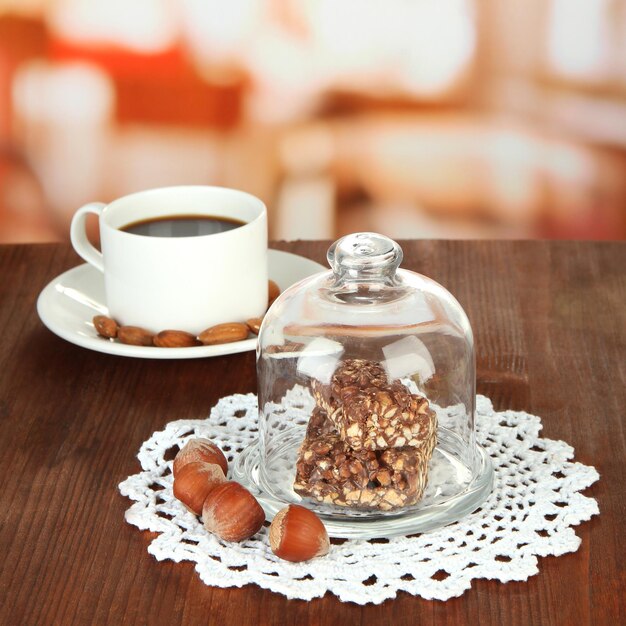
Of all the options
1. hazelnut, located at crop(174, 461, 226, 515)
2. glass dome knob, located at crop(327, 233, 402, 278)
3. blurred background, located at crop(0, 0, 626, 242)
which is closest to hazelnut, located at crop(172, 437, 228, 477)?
hazelnut, located at crop(174, 461, 226, 515)

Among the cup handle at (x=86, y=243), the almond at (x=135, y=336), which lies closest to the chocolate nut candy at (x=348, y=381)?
the almond at (x=135, y=336)

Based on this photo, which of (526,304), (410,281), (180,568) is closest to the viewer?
(180,568)

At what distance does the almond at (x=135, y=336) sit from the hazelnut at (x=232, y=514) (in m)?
0.27

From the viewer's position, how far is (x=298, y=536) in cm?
55

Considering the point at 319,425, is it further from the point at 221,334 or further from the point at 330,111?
the point at 330,111

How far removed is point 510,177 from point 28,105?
949 millimetres

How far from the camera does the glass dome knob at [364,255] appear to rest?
62 cm

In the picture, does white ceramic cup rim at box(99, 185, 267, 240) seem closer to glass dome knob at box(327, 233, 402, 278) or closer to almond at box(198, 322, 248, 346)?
almond at box(198, 322, 248, 346)

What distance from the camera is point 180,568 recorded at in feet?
1.84

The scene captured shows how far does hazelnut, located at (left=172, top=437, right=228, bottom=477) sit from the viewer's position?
63cm

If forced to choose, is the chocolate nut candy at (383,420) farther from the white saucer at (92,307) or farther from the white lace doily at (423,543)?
the white saucer at (92,307)

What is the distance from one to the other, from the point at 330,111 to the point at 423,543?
5.01 feet

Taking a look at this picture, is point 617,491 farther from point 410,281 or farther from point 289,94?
point 289,94

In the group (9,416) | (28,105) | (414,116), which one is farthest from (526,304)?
(28,105)
